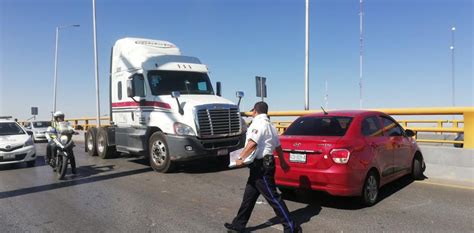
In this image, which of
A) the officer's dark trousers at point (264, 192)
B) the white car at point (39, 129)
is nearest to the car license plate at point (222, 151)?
the officer's dark trousers at point (264, 192)

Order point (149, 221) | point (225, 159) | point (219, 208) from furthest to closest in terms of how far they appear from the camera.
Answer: point (225, 159)
point (219, 208)
point (149, 221)

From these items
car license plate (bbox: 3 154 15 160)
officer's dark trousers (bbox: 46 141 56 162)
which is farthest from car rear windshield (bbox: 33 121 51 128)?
officer's dark trousers (bbox: 46 141 56 162)

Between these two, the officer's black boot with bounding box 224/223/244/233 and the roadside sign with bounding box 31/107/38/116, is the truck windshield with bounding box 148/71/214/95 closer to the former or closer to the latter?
the officer's black boot with bounding box 224/223/244/233

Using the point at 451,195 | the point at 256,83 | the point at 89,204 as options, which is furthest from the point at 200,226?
the point at 256,83

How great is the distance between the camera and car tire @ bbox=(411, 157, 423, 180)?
8.48 metres

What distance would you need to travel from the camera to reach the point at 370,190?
6664 millimetres

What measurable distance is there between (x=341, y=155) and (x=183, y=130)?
197 inches

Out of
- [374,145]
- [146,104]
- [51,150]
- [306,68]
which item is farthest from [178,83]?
[306,68]

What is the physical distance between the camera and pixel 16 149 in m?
12.2

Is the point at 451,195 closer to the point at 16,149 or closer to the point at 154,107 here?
the point at 154,107

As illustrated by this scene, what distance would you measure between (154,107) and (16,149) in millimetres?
4541

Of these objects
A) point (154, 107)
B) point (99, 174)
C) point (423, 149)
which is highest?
point (154, 107)

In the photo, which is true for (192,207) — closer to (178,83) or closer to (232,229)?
(232,229)

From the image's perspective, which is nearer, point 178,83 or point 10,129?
point 178,83
